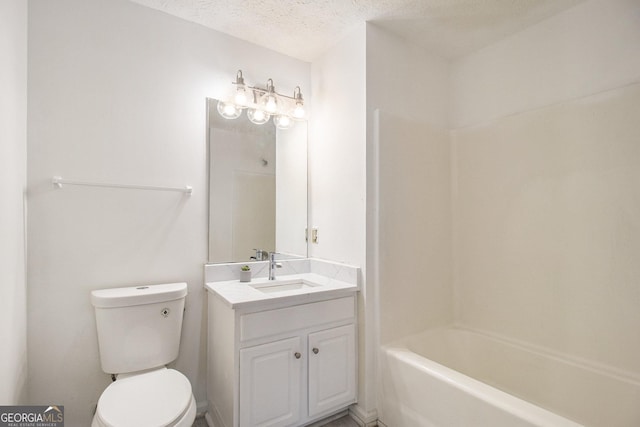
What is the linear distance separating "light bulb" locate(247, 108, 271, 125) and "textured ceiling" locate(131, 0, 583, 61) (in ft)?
1.64

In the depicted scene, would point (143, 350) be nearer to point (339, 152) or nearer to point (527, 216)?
point (339, 152)

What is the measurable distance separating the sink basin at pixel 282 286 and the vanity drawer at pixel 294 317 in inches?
10.1

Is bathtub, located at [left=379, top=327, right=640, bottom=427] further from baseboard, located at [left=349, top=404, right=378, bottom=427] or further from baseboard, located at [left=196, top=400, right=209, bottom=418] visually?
baseboard, located at [left=196, top=400, right=209, bottom=418]

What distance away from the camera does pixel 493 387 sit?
5.53ft

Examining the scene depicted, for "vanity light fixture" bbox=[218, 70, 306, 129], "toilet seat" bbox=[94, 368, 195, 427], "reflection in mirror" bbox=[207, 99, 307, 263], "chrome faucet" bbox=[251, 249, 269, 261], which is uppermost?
"vanity light fixture" bbox=[218, 70, 306, 129]

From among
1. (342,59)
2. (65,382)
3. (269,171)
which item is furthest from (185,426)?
(342,59)

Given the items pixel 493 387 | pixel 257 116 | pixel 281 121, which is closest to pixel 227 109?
pixel 257 116

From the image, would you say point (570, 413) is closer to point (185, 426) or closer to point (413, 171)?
point (413, 171)

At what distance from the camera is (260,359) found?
1.60 metres

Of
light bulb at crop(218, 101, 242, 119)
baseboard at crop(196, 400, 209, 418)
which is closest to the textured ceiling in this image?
light bulb at crop(218, 101, 242, 119)

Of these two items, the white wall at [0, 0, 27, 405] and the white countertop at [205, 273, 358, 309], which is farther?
the white countertop at [205, 273, 358, 309]

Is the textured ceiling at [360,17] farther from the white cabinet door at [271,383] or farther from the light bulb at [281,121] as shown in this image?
the white cabinet door at [271,383]

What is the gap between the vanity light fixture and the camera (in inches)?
80.1

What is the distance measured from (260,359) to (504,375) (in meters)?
1.54
